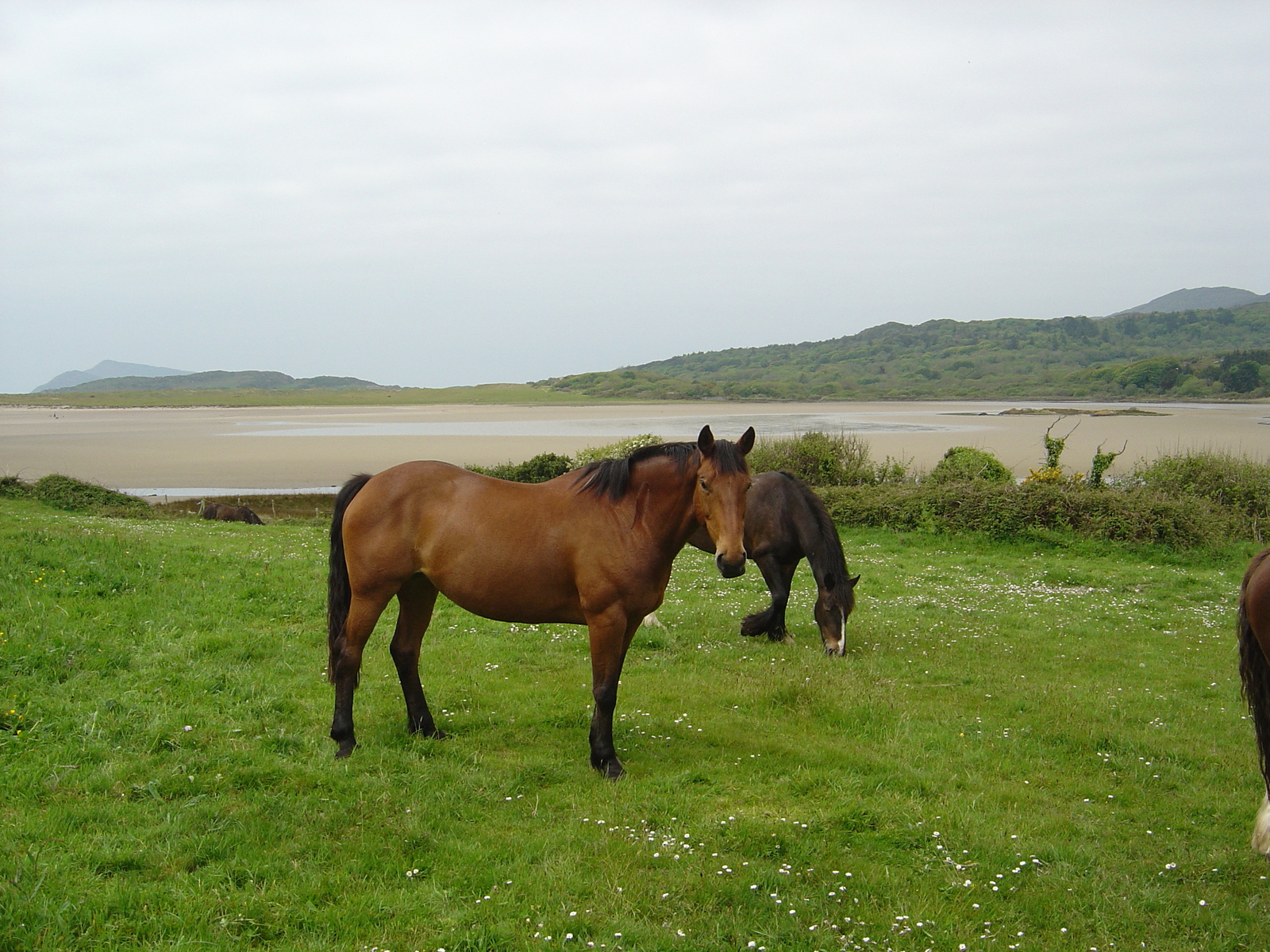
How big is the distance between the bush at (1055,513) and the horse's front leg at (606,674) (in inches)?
598

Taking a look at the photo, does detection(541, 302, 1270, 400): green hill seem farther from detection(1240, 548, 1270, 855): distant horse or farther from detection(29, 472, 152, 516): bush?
detection(1240, 548, 1270, 855): distant horse

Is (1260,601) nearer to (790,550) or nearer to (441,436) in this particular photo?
(790,550)

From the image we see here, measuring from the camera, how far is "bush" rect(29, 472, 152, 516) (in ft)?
74.1

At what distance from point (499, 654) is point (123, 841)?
4.79 metres

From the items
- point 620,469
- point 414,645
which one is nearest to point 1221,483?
point 620,469

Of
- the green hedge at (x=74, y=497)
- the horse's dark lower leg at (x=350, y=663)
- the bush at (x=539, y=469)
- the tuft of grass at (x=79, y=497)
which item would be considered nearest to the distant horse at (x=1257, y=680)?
the horse's dark lower leg at (x=350, y=663)

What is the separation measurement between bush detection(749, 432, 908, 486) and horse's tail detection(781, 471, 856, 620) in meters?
12.7

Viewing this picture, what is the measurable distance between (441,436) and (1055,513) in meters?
37.4

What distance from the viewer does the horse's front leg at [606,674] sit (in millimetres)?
6062

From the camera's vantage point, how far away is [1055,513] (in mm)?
18828

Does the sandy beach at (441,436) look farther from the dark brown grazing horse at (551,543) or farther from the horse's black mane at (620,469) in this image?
the dark brown grazing horse at (551,543)

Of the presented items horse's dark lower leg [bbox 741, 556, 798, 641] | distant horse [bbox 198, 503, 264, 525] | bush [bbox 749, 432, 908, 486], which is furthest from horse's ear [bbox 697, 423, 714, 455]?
distant horse [bbox 198, 503, 264, 525]

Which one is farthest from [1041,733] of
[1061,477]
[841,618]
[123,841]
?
[1061,477]

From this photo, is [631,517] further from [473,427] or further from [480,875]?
[473,427]
